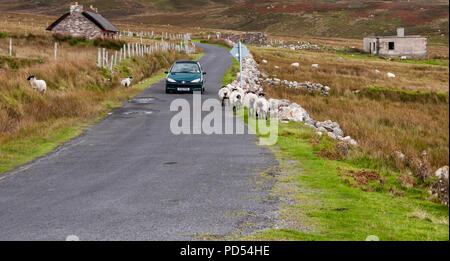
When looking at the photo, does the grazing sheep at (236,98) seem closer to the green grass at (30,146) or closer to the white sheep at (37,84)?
the green grass at (30,146)

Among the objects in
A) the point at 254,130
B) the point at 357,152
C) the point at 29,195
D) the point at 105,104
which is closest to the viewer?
the point at 29,195

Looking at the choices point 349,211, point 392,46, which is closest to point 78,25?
point 392,46

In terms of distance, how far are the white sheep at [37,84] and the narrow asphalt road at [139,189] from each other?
6.39 m

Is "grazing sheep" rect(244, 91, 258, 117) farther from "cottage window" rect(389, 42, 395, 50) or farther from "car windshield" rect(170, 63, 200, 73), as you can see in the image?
"cottage window" rect(389, 42, 395, 50)

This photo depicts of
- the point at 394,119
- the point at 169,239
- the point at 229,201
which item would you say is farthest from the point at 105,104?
the point at 169,239

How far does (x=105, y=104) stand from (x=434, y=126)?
552 inches

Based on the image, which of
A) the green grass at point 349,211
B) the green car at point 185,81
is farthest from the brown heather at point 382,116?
the green car at point 185,81

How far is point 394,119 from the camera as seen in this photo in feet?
73.9

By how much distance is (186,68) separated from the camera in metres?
30.1

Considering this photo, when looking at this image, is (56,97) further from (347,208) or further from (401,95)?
(401,95)

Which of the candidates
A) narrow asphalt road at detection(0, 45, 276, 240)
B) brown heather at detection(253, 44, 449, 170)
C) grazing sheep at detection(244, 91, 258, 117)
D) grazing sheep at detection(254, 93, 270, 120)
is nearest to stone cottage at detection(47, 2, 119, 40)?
brown heather at detection(253, 44, 449, 170)

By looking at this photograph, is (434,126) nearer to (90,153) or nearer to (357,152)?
(357,152)

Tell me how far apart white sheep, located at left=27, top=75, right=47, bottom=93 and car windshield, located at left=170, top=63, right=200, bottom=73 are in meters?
8.93
